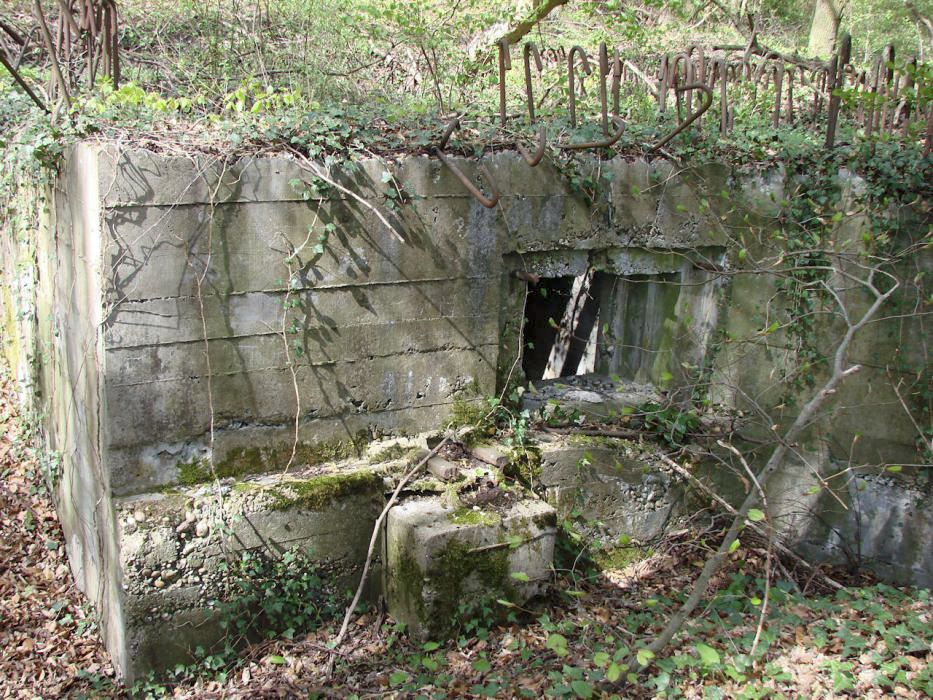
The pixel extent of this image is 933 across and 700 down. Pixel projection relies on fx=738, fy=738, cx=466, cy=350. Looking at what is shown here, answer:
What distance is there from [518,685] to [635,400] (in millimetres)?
2680

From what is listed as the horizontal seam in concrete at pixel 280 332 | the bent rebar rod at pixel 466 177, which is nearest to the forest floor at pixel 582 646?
the horizontal seam in concrete at pixel 280 332

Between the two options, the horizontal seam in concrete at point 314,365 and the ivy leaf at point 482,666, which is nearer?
the ivy leaf at point 482,666

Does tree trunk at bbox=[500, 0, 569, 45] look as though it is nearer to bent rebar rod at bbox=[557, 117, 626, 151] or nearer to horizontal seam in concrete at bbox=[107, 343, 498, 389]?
bent rebar rod at bbox=[557, 117, 626, 151]

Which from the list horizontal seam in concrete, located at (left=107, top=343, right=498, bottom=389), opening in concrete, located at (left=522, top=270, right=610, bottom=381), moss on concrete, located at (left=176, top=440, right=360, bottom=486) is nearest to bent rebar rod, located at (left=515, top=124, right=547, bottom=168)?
horizontal seam in concrete, located at (left=107, top=343, right=498, bottom=389)

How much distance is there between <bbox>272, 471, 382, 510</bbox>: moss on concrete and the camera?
190 inches

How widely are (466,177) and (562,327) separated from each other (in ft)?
10.7

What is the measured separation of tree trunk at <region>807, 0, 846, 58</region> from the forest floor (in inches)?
418

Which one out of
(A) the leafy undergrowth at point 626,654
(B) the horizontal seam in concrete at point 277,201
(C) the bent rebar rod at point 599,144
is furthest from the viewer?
(C) the bent rebar rod at point 599,144

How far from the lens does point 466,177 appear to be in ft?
16.5

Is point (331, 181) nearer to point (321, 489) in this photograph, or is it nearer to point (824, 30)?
point (321, 489)

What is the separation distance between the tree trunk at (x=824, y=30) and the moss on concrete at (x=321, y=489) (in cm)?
1209

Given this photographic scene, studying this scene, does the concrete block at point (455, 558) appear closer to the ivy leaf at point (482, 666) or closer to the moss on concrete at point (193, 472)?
the ivy leaf at point (482, 666)

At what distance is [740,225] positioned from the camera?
233 inches

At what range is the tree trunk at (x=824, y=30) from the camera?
13.0 meters
